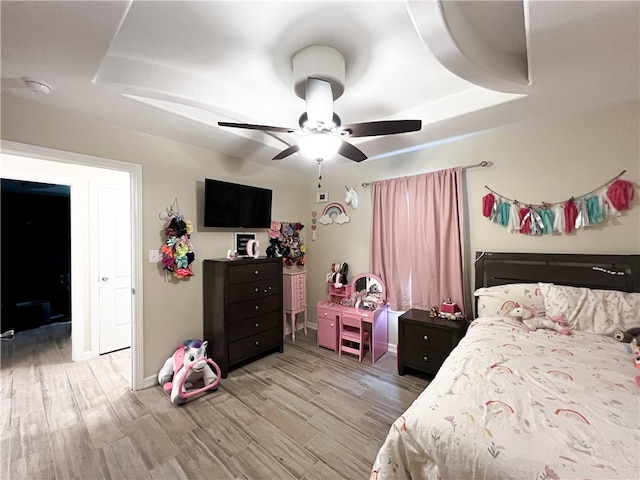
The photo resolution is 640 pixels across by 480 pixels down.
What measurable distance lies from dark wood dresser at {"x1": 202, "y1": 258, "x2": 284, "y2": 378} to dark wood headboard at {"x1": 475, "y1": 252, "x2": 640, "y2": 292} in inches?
89.5

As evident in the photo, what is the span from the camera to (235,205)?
304 centimetres

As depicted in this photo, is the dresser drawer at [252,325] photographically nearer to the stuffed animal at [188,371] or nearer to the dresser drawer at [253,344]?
the dresser drawer at [253,344]

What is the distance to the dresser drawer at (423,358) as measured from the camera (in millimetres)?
2412

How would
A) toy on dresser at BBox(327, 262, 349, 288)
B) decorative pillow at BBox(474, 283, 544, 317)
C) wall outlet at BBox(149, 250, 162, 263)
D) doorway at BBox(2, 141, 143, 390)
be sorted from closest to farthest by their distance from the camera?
1. decorative pillow at BBox(474, 283, 544, 317)
2. wall outlet at BBox(149, 250, 162, 263)
3. doorway at BBox(2, 141, 143, 390)
4. toy on dresser at BBox(327, 262, 349, 288)

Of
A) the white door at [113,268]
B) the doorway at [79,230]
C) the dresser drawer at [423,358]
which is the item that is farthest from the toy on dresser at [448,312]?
the white door at [113,268]

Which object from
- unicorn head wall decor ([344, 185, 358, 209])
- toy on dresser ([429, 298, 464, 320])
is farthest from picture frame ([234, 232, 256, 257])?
toy on dresser ([429, 298, 464, 320])

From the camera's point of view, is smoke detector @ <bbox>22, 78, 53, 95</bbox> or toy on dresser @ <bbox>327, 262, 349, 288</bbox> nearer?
smoke detector @ <bbox>22, 78, 53, 95</bbox>

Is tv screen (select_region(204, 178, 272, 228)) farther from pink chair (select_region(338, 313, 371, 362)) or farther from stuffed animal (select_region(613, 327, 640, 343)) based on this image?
stuffed animal (select_region(613, 327, 640, 343))

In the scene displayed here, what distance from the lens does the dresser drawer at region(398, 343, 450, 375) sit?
95.0 inches

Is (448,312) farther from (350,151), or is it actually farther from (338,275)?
(350,151)

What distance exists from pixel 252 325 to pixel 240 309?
27 centimetres

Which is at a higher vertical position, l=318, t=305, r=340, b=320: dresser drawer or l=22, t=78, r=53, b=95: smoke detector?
→ l=22, t=78, r=53, b=95: smoke detector

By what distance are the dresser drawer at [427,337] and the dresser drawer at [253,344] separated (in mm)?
1528

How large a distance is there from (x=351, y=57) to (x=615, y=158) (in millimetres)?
2245
